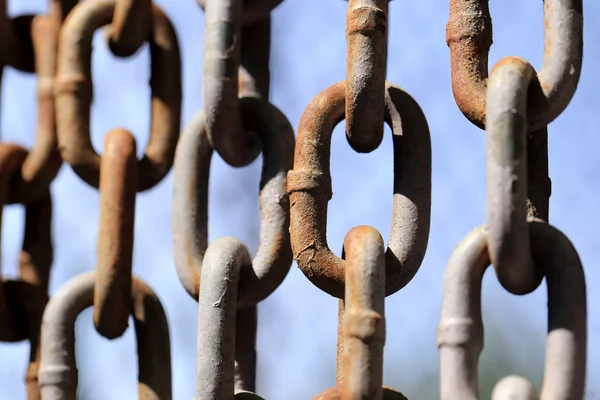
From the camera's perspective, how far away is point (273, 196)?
1308 millimetres

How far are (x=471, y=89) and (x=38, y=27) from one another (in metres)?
0.68

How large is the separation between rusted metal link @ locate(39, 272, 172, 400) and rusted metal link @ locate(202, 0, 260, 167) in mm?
195

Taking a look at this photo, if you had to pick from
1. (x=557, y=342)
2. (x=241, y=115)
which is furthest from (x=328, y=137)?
(x=557, y=342)

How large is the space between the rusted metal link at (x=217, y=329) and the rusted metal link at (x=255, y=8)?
30 centimetres

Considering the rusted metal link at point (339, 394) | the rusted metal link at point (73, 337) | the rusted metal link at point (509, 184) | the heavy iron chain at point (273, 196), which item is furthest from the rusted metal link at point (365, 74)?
the rusted metal link at point (73, 337)

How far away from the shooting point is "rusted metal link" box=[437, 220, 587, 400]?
1.03 metres

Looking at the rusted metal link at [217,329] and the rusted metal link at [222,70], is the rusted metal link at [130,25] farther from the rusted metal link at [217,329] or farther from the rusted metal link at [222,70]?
the rusted metal link at [217,329]

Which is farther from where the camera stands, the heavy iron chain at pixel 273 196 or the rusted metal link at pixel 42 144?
the rusted metal link at pixel 42 144

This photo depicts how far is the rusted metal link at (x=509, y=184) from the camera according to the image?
3.40 feet

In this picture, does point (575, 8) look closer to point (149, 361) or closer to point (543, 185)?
point (543, 185)

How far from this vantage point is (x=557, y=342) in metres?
1.04

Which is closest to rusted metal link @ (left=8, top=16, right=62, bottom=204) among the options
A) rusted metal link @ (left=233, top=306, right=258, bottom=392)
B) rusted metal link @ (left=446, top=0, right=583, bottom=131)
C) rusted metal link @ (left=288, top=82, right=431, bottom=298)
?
rusted metal link @ (left=233, top=306, right=258, bottom=392)

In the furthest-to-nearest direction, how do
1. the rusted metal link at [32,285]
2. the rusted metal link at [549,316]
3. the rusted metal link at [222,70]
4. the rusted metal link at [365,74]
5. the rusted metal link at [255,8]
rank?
the rusted metal link at [32,285] → the rusted metal link at [255,8] → the rusted metal link at [222,70] → the rusted metal link at [365,74] → the rusted metal link at [549,316]

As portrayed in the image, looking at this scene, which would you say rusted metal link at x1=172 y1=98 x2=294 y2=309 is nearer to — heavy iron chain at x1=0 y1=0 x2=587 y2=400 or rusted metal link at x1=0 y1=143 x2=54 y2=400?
heavy iron chain at x1=0 y1=0 x2=587 y2=400
